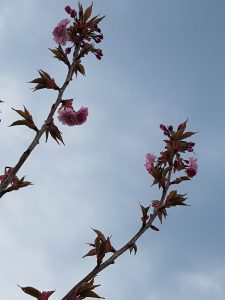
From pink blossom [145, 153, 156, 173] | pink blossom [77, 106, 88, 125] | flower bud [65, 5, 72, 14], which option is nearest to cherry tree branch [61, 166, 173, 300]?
pink blossom [145, 153, 156, 173]

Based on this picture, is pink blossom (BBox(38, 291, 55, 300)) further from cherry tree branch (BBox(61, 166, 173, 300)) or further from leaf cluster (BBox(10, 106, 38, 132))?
leaf cluster (BBox(10, 106, 38, 132))

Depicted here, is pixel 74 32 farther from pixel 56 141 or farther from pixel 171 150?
pixel 171 150

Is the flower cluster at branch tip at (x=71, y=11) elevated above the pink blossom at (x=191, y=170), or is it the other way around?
the flower cluster at branch tip at (x=71, y=11)

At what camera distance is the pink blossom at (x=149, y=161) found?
5.77m

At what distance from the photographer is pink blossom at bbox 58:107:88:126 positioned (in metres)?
5.55

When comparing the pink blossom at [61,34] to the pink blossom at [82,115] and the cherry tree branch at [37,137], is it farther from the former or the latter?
the pink blossom at [82,115]

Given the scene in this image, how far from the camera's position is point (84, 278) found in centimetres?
428

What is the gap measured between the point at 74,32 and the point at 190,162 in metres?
2.30

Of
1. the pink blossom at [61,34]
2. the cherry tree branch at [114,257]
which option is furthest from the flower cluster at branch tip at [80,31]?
the cherry tree branch at [114,257]

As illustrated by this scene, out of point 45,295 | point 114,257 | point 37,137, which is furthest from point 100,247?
point 37,137

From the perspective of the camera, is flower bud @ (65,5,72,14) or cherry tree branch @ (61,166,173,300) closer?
cherry tree branch @ (61,166,173,300)

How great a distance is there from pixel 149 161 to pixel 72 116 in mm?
1165

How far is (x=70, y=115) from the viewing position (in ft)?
18.7

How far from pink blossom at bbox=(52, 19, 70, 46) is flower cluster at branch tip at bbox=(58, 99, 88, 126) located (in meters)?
0.94
